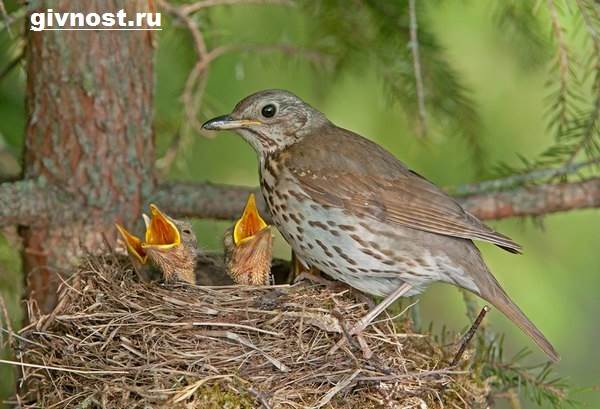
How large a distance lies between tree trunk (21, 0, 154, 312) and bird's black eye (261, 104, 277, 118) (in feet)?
1.63

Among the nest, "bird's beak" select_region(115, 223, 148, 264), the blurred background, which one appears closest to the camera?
the nest

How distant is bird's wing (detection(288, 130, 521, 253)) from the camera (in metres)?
4.20

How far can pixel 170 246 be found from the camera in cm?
419

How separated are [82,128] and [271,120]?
0.77m

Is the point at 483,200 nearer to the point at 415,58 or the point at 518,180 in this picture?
the point at 518,180

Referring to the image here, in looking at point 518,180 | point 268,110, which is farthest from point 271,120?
point 518,180

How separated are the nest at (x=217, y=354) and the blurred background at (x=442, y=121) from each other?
0.76m

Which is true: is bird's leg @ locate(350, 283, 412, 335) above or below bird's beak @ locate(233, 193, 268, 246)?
below

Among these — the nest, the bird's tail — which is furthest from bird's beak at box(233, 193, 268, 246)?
the bird's tail

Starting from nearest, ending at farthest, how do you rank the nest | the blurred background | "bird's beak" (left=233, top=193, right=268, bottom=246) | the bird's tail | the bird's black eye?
1. the nest
2. the bird's tail
3. "bird's beak" (left=233, top=193, right=268, bottom=246)
4. the bird's black eye
5. the blurred background

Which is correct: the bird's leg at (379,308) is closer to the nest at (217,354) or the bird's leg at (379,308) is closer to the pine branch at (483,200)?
the nest at (217,354)

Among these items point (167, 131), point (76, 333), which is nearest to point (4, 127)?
point (167, 131)

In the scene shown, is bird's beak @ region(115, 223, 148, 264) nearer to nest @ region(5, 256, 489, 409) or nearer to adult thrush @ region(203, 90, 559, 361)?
nest @ region(5, 256, 489, 409)

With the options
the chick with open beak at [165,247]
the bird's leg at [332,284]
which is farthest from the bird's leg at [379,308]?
the chick with open beak at [165,247]
